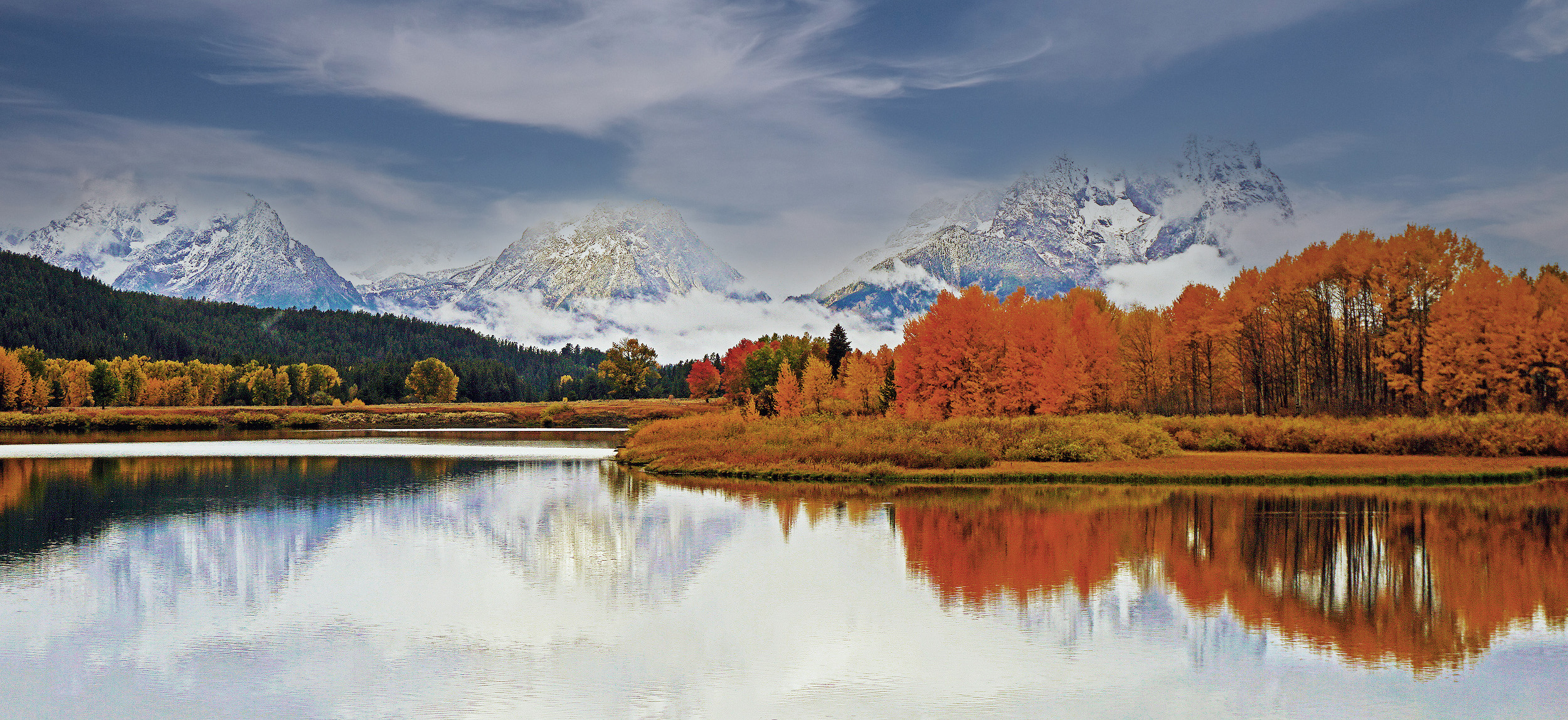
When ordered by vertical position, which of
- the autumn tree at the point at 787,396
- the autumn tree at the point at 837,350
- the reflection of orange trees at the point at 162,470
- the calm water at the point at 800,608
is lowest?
the calm water at the point at 800,608

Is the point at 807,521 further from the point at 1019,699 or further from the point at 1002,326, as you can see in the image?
the point at 1002,326

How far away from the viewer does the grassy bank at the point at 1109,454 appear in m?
41.7

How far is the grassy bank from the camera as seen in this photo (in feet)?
137

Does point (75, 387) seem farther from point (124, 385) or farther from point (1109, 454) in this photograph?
point (1109, 454)

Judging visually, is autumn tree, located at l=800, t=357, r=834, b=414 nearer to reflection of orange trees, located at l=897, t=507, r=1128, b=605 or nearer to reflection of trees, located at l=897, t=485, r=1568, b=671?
reflection of trees, located at l=897, t=485, r=1568, b=671

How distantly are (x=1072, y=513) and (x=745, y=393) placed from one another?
114m

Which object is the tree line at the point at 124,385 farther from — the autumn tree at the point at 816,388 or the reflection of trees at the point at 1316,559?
the reflection of trees at the point at 1316,559

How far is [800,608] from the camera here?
19453 millimetres

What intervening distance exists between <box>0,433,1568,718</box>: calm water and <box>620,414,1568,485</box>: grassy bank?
4.94 meters

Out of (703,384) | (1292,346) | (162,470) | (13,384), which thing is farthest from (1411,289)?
(13,384)

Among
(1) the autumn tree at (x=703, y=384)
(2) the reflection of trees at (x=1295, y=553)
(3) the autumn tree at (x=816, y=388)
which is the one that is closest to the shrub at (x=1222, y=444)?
(2) the reflection of trees at (x=1295, y=553)

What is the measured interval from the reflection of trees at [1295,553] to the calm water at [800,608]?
0.43 ft

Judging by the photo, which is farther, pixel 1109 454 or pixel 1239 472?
pixel 1109 454

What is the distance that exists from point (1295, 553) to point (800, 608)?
1322 cm
